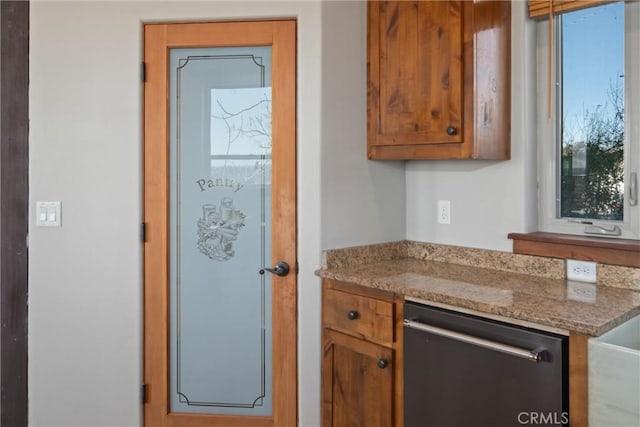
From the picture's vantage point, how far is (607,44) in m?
2.04

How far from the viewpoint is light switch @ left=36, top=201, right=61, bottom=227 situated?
2340 millimetres

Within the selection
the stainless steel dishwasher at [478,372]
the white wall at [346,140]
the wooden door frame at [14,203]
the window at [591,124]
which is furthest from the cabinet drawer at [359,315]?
the wooden door frame at [14,203]

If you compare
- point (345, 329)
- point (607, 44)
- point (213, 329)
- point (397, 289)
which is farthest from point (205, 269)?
point (607, 44)

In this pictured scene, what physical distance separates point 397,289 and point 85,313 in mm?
1481

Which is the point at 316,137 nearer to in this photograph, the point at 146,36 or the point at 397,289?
the point at 397,289

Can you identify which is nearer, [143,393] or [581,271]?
[581,271]

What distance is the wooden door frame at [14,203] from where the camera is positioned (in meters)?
2.34

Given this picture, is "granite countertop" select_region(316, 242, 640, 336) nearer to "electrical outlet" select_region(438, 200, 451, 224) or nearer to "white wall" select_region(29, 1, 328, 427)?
"electrical outlet" select_region(438, 200, 451, 224)

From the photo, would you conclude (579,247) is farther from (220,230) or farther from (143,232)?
(143,232)

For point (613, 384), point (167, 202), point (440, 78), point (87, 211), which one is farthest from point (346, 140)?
point (613, 384)

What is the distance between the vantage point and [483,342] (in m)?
1.60

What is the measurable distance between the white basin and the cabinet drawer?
28.6 inches

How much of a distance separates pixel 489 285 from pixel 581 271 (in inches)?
15.1

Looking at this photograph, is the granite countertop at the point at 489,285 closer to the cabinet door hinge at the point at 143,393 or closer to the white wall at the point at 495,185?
the white wall at the point at 495,185
